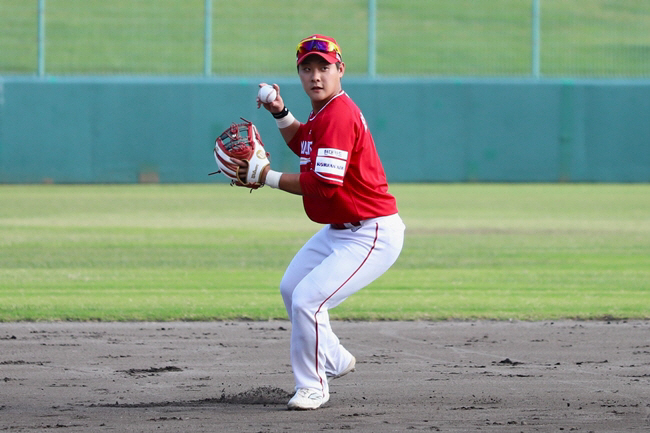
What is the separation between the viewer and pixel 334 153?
4641mm

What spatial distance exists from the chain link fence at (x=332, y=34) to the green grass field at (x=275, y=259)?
6.58 metres

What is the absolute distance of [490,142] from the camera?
81.4ft

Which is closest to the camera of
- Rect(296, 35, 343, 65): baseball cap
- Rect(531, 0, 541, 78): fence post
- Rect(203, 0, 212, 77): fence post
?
Rect(296, 35, 343, 65): baseball cap

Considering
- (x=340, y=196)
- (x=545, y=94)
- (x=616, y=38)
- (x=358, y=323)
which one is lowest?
(x=358, y=323)

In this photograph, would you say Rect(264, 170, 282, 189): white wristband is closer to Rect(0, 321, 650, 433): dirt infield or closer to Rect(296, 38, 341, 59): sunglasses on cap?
Rect(296, 38, 341, 59): sunglasses on cap

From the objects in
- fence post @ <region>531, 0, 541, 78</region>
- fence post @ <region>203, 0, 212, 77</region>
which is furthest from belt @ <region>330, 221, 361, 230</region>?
fence post @ <region>531, 0, 541, 78</region>

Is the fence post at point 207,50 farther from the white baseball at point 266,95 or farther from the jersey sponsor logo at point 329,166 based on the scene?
the jersey sponsor logo at point 329,166

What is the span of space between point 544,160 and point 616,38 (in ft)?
18.6

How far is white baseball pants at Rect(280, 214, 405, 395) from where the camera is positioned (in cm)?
479

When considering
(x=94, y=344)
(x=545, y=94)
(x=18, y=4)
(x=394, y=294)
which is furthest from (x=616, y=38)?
(x=94, y=344)

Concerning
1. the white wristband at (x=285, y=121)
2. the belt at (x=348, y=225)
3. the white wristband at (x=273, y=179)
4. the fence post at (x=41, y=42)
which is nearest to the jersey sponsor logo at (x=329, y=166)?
the white wristband at (x=273, y=179)

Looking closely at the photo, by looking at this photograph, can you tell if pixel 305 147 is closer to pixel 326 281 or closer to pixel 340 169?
pixel 340 169

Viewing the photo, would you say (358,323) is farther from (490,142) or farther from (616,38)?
(616,38)

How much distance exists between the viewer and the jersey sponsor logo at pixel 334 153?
4637 millimetres
